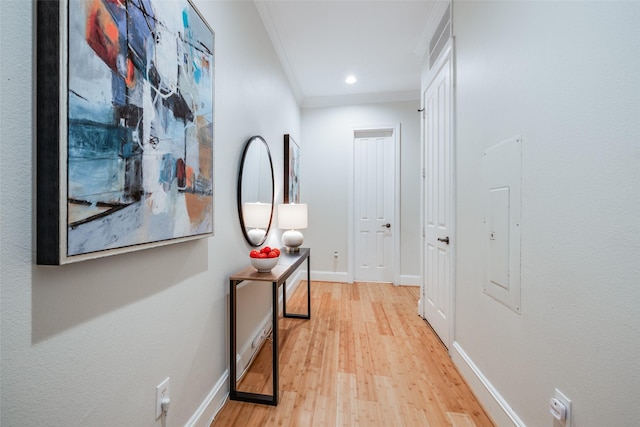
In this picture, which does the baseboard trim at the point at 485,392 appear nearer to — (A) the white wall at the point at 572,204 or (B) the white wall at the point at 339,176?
(A) the white wall at the point at 572,204

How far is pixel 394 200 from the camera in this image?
3977mm

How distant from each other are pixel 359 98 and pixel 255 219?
9.48 feet

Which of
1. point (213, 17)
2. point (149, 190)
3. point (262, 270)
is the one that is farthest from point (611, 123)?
point (213, 17)

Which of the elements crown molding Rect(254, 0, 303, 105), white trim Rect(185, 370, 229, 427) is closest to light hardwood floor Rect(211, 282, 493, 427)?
white trim Rect(185, 370, 229, 427)

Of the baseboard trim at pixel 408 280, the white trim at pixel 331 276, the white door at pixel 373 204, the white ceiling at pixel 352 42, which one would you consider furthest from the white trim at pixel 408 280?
the white ceiling at pixel 352 42

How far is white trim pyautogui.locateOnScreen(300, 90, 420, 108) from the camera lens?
12.8 ft

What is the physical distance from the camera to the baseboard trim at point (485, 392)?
131 cm

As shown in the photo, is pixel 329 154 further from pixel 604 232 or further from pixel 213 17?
pixel 604 232

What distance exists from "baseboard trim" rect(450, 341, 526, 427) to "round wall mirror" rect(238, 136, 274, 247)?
1672 mm

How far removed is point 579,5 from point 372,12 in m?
1.80

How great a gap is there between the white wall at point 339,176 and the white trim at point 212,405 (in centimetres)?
264

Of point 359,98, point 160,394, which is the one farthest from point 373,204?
point 160,394

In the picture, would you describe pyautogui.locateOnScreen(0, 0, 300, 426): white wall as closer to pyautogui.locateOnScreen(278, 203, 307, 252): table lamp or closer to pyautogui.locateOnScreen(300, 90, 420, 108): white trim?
pyautogui.locateOnScreen(278, 203, 307, 252): table lamp

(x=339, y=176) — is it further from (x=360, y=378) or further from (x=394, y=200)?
(x=360, y=378)
